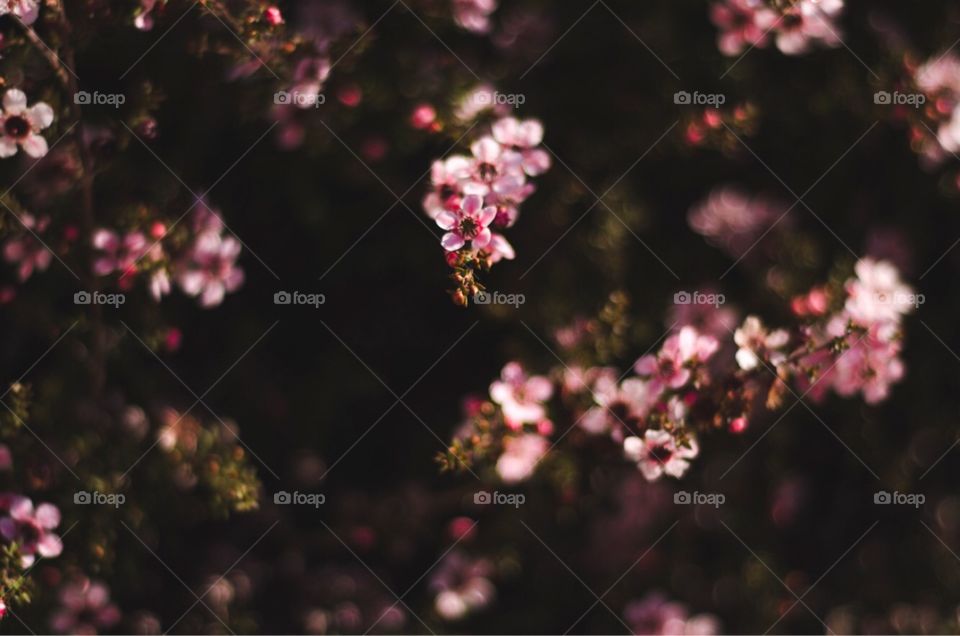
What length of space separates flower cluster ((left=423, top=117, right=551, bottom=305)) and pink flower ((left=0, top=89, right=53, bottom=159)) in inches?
27.7

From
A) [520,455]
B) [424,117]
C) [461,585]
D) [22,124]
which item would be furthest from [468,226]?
[461,585]

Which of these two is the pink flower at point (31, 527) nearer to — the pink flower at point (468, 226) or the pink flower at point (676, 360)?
the pink flower at point (468, 226)

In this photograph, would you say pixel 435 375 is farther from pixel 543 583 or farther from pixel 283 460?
pixel 543 583

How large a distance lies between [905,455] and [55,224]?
217 centimetres

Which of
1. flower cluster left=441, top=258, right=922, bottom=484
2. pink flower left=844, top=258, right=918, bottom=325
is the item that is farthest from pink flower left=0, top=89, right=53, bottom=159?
pink flower left=844, top=258, right=918, bottom=325

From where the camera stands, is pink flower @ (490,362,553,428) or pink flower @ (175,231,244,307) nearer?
pink flower @ (490,362,553,428)

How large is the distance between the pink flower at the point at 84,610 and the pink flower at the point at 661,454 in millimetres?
1187

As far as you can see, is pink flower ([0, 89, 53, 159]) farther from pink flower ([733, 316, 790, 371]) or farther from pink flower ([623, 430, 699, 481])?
pink flower ([733, 316, 790, 371])

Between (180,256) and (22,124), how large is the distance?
0.42m

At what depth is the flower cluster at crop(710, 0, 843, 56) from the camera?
6.32 feet

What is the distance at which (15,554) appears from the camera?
1.57 meters

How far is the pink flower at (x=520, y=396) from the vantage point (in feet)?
5.82

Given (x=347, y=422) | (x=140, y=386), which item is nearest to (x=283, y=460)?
(x=347, y=422)

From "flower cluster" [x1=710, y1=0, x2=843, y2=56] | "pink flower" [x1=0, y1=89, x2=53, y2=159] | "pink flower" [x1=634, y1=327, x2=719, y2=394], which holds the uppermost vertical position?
"flower cluster" [x1=710, y1=0, x2=843, y2=56]
